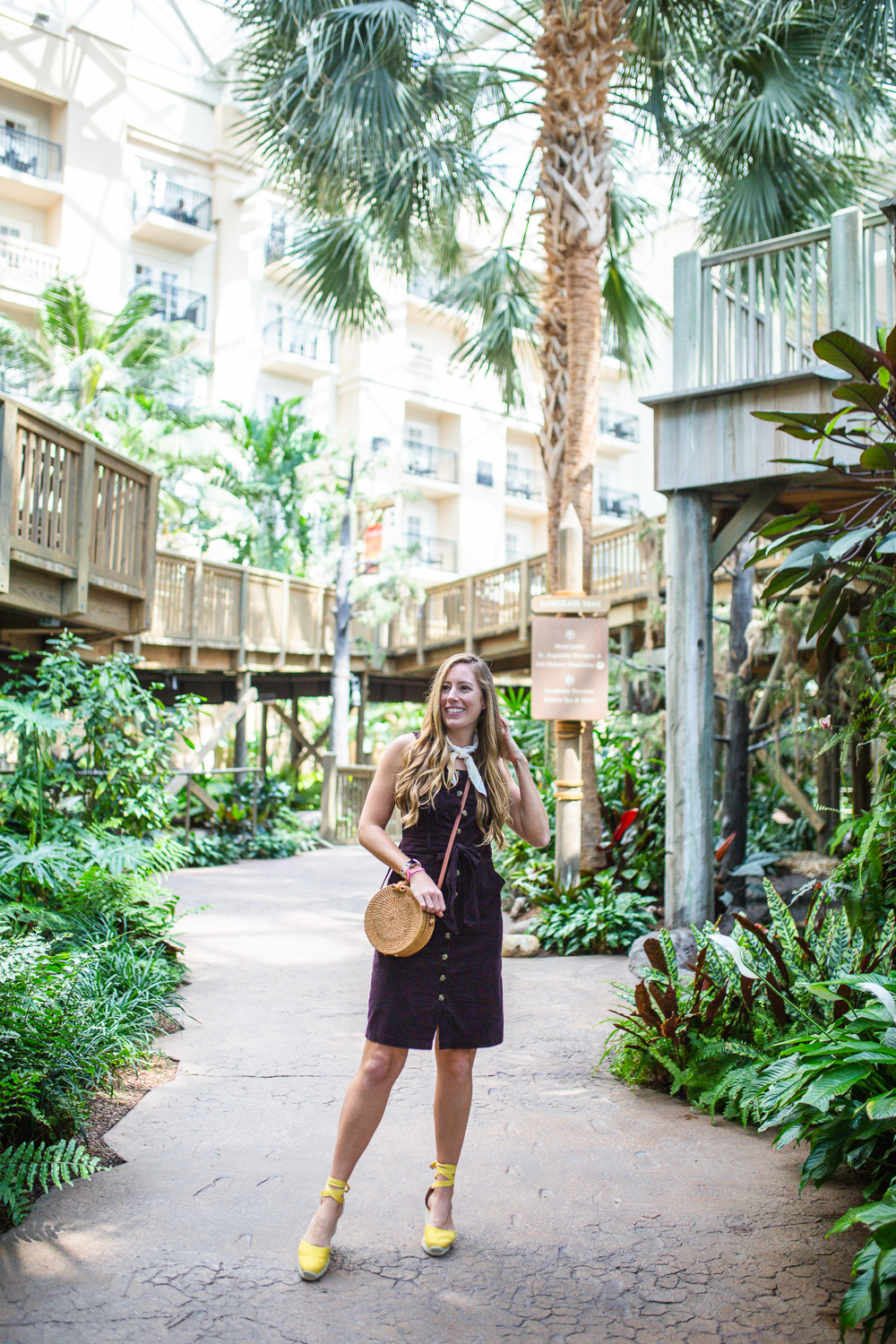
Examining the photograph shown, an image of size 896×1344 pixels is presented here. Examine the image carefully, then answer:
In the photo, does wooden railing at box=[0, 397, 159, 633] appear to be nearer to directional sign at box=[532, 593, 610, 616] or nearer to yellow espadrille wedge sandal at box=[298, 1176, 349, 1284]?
directional sign at box=[532, 593, 610, 616]

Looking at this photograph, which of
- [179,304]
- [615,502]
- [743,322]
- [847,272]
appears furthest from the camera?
[615,502]

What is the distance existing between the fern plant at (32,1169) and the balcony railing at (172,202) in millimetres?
22931

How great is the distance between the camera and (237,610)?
1426cm

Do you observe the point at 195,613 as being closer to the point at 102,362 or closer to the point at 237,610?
the point at 237,610

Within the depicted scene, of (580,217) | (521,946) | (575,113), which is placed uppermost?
(575,113)

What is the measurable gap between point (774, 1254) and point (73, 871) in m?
3.78

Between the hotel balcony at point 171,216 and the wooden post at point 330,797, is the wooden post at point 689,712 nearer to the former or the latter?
the wooden post at point 330,797

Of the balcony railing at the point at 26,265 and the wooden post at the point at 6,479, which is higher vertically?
the balcony railing at the point at 26,265

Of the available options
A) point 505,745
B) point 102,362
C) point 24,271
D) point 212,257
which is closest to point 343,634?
point 102,362

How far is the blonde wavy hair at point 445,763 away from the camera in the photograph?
2717 mm

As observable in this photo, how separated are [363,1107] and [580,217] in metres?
7.19

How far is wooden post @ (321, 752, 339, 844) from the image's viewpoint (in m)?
14.2

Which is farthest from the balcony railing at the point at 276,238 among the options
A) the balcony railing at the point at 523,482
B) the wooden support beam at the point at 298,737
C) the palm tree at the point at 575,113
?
the palm tree at the point at 575,113

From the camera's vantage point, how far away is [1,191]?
20.1 meters
